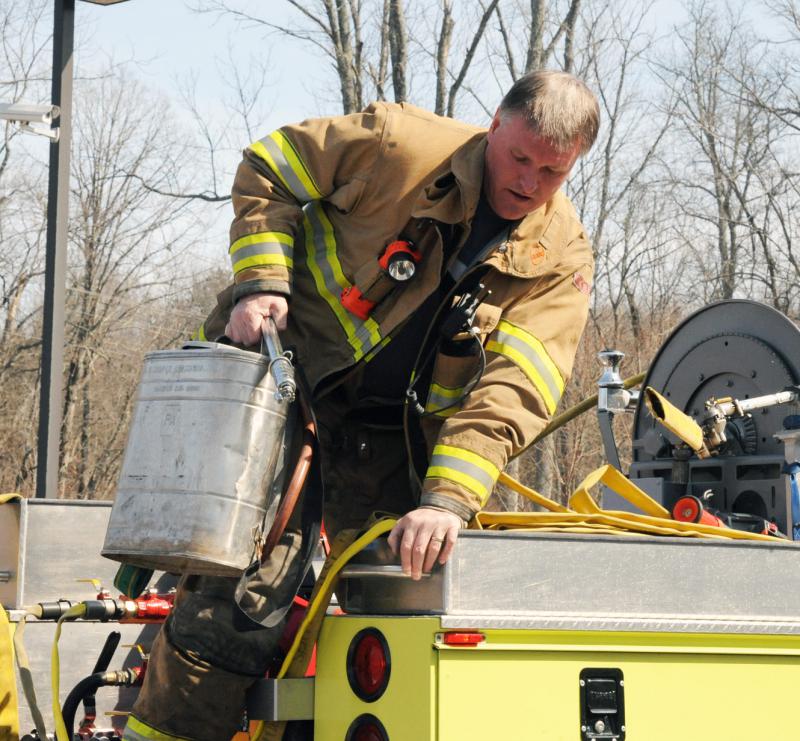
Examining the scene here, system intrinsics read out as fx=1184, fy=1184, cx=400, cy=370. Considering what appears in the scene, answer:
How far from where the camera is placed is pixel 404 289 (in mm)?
3074

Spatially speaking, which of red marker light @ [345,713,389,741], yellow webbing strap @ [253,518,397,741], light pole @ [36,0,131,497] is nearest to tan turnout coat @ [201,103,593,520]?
yellow webbing strap @ [253,518,397,741]

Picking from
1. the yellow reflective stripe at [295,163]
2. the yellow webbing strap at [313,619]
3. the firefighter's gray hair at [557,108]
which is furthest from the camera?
the yellow reflective stripe at [295,163]

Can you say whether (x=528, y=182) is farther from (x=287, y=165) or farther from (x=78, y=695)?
(x=78, y=695)

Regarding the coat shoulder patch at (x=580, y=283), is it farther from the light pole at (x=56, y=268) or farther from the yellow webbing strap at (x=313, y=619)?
the light pole at (x=56, y=268)

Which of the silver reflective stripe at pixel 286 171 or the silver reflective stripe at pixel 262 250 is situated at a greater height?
the silver reflective stripe at pixel 286 171

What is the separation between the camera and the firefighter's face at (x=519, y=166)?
9.63ft

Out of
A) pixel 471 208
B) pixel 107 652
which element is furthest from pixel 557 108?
pixel 107 652

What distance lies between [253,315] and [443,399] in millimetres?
571

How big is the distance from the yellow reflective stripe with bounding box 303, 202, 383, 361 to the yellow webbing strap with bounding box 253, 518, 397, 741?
60 cm

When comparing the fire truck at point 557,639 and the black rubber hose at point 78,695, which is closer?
the fire truck at point 557,639

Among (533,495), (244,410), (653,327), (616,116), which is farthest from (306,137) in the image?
(616,116)

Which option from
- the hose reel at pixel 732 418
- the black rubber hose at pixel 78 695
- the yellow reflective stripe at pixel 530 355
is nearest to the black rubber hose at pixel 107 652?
the black rubber hose at pixel 78 695

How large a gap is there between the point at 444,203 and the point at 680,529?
0.99 metres

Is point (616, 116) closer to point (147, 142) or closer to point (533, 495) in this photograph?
point (147, 142)
